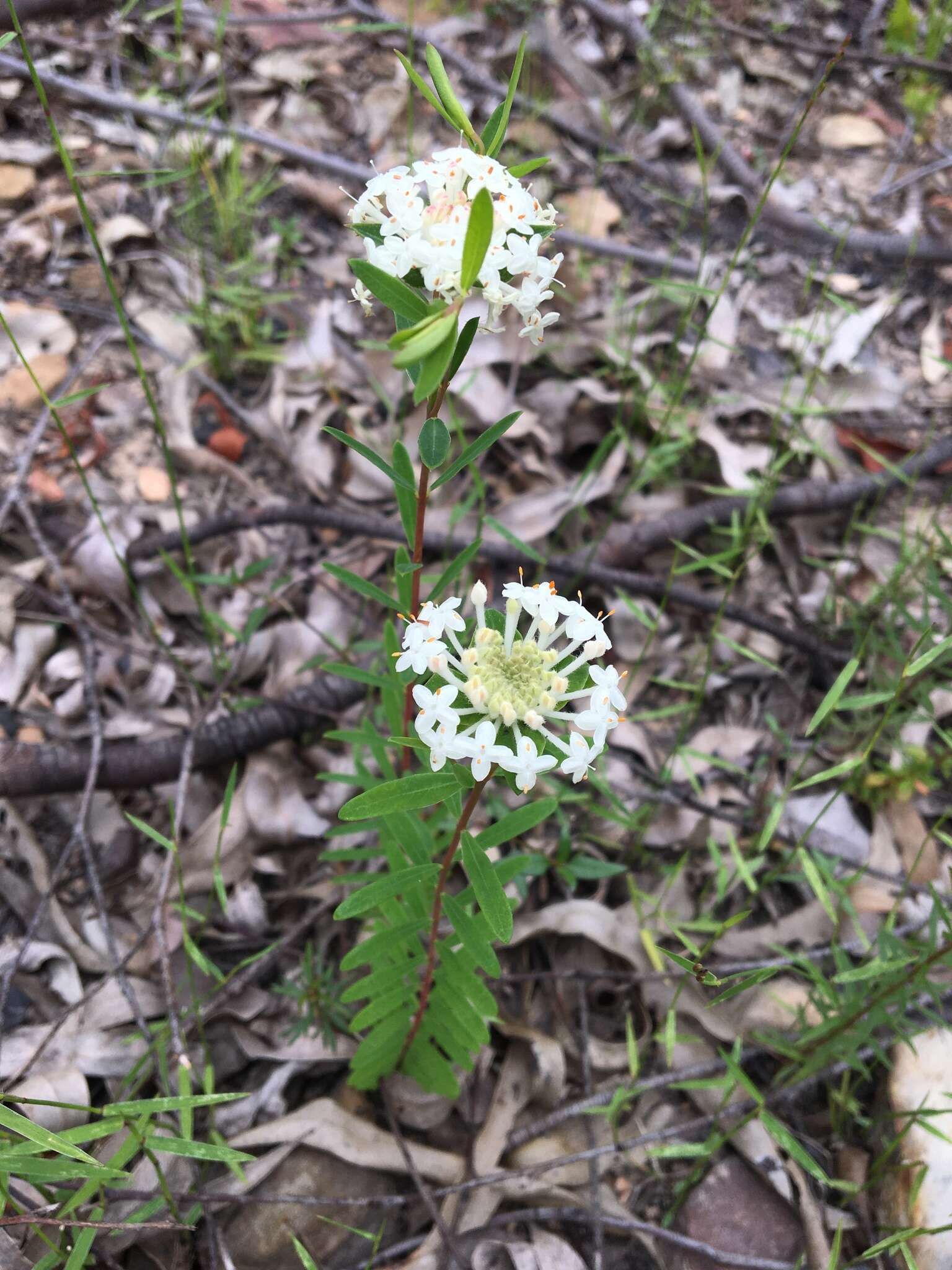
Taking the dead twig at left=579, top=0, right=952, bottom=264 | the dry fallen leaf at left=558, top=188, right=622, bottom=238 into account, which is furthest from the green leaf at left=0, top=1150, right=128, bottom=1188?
the dead twig at left=579, top=0, right=952, bottom=264

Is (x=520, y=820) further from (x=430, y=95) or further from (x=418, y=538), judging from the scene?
(x=430, y=95)

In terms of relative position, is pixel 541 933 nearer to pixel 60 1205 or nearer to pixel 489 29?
pixel 60 1205

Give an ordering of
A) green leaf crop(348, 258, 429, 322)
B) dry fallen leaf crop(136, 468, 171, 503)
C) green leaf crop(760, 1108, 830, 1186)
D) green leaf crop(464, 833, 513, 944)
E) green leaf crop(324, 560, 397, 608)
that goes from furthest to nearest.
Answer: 1. dry fallen leaf crop(136, 468, 171, 503)
2. green leaf crop(760, 1108, 830, 1186)
3. green leaf crop(324, 560, 397, 608)
4. green leaf crop(464, 833, 513, 944)
5. green leaf crop(348, 258, 429, 322)

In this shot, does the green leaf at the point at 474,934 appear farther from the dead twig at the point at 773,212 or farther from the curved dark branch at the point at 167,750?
the dead twig at the point at 773,212

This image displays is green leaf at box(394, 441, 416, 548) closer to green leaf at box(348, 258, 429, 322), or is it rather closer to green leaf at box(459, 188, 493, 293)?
green leaf at box(348, 258, 429, 322)

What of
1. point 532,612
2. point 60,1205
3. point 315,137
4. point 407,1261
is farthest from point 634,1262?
point 315,137
